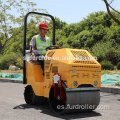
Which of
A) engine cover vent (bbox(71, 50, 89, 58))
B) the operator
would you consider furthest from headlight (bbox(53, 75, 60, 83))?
the operator

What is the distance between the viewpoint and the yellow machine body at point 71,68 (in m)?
4.75

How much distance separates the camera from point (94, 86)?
5.04 m

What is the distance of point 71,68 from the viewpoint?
4.73 m

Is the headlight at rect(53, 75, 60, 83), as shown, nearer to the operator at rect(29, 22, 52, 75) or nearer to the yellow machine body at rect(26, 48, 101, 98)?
the yellow machine body at rect(26, 48, 101, 98)

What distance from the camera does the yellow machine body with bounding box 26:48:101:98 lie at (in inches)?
187

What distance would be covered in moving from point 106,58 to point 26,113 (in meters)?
18.8

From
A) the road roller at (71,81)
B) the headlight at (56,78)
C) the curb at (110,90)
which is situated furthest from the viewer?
the curb at (110,90)

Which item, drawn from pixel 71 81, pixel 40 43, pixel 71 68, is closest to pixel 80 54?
pixel 71 68

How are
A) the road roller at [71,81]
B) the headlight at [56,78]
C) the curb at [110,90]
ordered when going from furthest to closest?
the curb at [110,90] < the headlight at [56,78] < the road roller at [71,81]

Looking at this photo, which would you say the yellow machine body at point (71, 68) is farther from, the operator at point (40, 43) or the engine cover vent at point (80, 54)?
the operator at point (40, 43)

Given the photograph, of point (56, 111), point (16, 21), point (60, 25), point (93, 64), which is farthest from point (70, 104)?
point (60, 25)

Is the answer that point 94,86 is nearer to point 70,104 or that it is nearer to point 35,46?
point 70,104

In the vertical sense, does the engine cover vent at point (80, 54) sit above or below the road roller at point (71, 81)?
above

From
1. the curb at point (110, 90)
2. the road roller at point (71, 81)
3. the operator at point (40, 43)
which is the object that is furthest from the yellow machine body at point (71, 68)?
the curb at point (110, 90)
